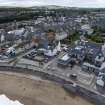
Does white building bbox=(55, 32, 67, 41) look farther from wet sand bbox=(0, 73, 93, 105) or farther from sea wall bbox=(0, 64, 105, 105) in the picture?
wet sand bbox=(0, 73, 93, 105)

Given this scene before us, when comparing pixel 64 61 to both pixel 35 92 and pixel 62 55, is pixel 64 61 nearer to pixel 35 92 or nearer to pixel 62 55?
pixel 62 55

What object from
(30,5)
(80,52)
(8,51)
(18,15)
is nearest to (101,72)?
(80,52)

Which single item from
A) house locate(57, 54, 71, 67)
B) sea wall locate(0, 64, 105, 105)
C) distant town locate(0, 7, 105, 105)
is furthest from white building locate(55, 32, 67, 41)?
sea wall locate(0, 64, 105, 105)

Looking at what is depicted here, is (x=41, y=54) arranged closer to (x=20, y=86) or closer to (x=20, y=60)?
(x=20, y=60)

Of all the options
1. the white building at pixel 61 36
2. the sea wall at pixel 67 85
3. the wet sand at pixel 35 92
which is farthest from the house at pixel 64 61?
the white building at pixel 61 36

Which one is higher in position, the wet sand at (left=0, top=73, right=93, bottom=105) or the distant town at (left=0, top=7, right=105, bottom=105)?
the distant town at (left=0, top=7, right=105, bottom=105)

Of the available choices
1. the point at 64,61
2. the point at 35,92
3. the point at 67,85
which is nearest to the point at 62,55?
the point at 64,61

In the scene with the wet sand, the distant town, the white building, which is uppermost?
the white building
